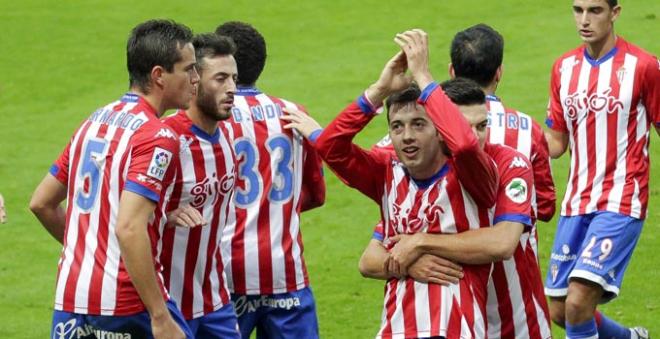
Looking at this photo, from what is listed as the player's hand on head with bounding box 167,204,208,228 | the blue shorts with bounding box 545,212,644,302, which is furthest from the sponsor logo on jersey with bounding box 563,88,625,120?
the player's hand on head with bounding box 167,204,208,228

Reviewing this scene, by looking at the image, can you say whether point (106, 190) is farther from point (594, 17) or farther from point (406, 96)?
point (594, 17)

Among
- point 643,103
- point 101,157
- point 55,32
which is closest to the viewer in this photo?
point 101,157

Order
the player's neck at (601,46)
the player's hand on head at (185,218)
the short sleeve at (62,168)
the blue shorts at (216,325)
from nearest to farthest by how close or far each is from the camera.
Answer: the player's hand on head at (185,218) → the short sleeve at (62,168) → the blue shorts at (216,325) → the player's neck at (601,46)

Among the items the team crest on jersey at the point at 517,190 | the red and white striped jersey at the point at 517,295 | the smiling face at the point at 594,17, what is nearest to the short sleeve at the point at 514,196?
the team crest on jersey at the point at 517,190

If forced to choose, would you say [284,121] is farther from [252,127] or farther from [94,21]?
[94,21]

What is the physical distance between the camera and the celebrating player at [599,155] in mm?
8883

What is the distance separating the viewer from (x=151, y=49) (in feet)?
20.5

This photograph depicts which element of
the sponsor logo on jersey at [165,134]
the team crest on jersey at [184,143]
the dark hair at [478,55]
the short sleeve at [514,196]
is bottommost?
the short sleeve at [514,196]

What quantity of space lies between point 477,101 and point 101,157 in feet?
5.51

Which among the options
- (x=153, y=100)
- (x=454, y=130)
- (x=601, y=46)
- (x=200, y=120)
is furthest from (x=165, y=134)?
(x=601, y=46)

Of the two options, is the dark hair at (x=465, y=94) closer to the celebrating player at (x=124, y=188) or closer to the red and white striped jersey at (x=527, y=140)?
the red and white striped jersey at (x=527, y=140)

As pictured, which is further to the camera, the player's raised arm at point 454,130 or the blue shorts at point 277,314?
the blue shorts at point 277,314

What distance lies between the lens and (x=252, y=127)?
24.2 feet

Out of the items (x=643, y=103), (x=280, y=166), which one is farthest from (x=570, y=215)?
(x=280, y=166)
